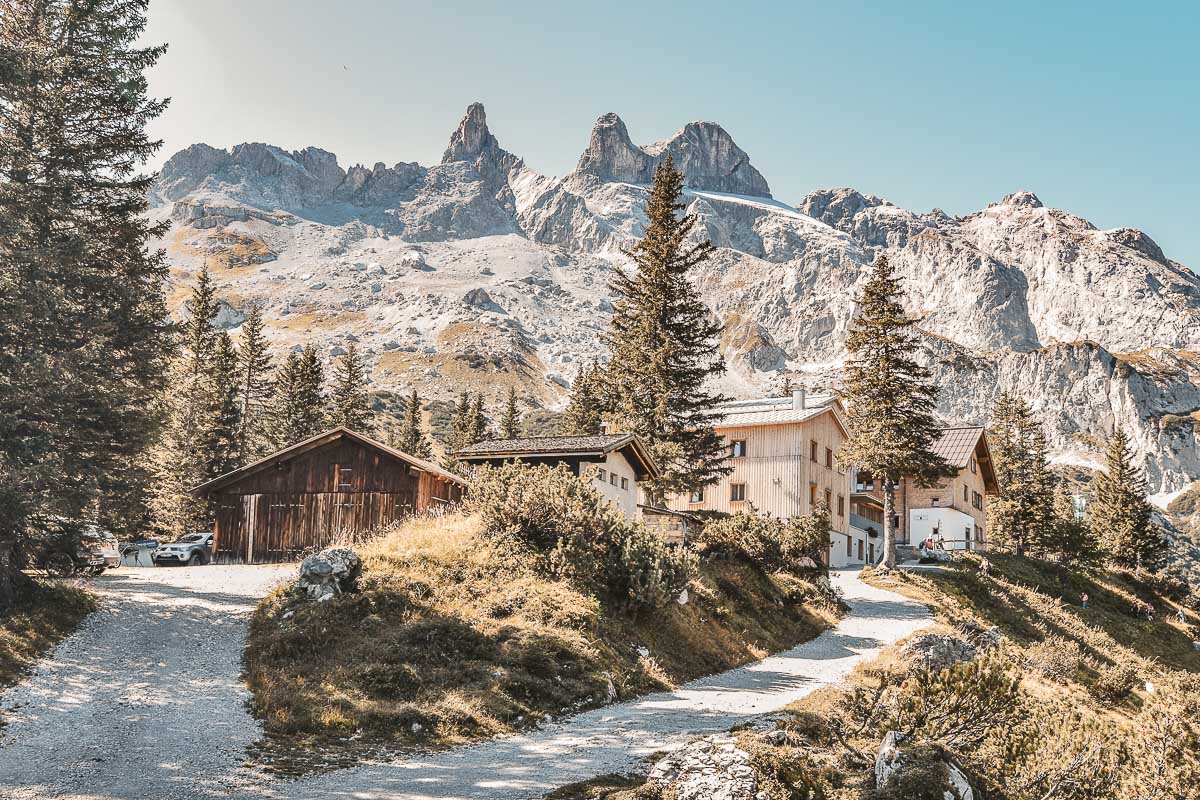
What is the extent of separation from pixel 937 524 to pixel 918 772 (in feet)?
181

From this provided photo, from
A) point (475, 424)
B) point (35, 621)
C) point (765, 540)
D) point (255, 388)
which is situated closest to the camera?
point (35, 621)

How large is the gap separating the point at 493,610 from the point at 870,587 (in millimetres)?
26239

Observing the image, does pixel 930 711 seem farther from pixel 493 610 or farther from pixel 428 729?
pixel 493 610

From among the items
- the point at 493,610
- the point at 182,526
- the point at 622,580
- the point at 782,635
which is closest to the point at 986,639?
the point at 782,635

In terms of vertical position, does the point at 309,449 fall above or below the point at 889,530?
above

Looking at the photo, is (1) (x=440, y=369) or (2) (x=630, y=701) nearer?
(2) (x=630, y=701)

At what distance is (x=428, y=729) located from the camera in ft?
42.5

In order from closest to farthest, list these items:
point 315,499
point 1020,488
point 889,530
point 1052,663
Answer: point 1052,663
point 315,499
point 889,530
point 1020,488

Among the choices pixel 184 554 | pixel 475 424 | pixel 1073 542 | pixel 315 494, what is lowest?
pixel 1073 542

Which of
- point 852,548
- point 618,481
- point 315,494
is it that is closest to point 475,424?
point 852,548

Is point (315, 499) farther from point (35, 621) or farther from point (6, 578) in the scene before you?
point (35, 621)

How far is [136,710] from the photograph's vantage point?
1335 cm

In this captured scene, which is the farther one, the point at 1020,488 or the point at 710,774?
the point at 1020,488

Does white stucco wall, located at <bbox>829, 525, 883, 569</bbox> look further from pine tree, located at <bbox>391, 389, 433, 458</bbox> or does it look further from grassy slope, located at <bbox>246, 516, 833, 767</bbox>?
pine tree, located at <bbox>391, 389, 433, 458</bbox>
